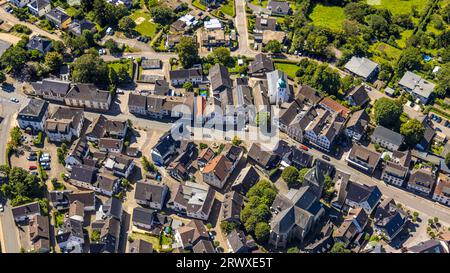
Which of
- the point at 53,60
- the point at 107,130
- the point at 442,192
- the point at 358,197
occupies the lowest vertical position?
the point at 442,192

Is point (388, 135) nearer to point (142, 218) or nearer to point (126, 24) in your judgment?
point (142, 218)

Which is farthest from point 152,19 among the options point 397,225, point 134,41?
point 397,225

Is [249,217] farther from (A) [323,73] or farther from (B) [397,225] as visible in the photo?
(A) [323,73]

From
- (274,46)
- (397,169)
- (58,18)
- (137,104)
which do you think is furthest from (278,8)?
(397,169)

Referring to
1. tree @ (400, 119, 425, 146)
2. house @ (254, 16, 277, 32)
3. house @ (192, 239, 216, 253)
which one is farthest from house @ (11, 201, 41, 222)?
tree @ (400, 119, 425, 146)

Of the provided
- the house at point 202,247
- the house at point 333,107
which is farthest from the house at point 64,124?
the house at point 333,107

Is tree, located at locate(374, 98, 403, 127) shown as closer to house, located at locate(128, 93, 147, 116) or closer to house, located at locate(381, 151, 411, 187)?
house, located at locate(381, 151, 411, 187)

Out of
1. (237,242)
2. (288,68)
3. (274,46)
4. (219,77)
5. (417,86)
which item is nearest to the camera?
(237,242)
